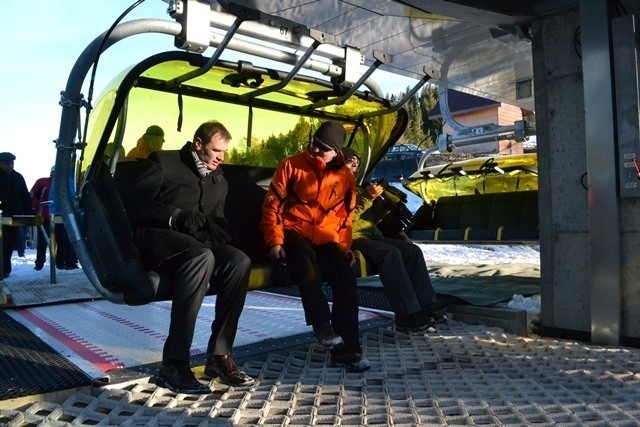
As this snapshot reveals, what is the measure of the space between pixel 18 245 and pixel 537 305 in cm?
A: 1014

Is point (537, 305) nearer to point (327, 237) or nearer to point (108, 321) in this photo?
point (327, 237)

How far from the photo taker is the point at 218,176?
3.60 m

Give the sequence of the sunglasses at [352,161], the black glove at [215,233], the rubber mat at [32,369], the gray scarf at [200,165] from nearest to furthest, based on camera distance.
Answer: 1. the rubber mat at [32,369]
2. the black glove at [215,233]
3. the gray scarf at [200,165]
4. the sunglasses at [352,161]

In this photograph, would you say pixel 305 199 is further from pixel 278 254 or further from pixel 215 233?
pixel 215 233

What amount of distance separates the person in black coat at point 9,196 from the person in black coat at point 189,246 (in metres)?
5.52

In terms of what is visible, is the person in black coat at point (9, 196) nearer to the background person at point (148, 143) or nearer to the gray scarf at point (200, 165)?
the background person at point (148, 143)

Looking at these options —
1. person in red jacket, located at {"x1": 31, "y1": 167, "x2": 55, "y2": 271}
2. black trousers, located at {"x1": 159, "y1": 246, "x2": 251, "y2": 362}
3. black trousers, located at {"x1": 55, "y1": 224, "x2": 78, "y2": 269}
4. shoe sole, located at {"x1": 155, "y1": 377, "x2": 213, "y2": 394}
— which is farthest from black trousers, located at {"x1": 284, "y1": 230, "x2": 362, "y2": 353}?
black trousers, located at {"x1": 55, "y1": 224, "x2": 78, "y2": 269}

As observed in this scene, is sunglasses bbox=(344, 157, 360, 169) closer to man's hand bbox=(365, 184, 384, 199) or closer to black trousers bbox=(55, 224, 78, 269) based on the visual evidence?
man's hand bbox=(365, 184, 384, 199)

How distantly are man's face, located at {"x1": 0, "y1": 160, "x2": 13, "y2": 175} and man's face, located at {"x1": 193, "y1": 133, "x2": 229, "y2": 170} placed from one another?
5.71 metres

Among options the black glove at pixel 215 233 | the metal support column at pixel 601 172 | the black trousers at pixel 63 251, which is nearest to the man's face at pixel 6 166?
the black trousers at pixel 63 251

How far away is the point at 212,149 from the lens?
11.3 ft

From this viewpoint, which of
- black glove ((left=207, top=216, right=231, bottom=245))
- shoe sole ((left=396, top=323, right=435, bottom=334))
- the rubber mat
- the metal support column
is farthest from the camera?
shoe sole ((left=396, top=323, right=435, bottom=334))

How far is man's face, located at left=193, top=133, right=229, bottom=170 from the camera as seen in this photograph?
344cm

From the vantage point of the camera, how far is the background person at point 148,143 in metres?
3.56
